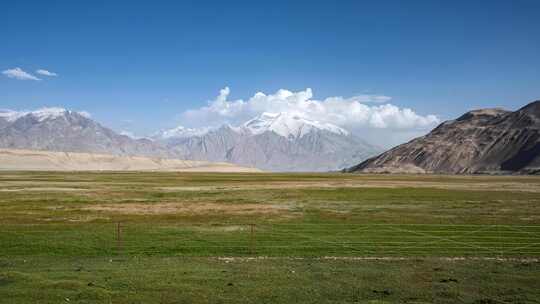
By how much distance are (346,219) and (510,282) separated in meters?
21.5

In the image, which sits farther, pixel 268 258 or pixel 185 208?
pixel 185 208

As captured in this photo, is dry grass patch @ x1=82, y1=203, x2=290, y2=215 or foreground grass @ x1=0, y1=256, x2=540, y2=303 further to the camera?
dry grass patch @ x1=82, y1=203, x2=290, y2=215

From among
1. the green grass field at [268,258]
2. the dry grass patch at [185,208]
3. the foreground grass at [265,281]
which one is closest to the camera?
the foreground grass at [265,281]

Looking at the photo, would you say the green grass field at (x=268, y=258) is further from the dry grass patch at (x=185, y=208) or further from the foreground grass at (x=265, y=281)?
the dry grass patch at (x=185, y=208)

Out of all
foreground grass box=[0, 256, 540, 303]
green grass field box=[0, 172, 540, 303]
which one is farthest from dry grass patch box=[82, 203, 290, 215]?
foreground grass box=[0, 256, 540, 303]

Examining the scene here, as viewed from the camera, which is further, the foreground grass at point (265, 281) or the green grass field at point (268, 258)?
the green grass field at point (268, 258)

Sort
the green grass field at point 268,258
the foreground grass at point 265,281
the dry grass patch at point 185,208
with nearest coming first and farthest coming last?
the foreground grass at point 265,281 < the green grass field at point 268,258 < the dry grass patch at point 185,208

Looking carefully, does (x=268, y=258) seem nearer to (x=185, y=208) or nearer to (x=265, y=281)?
(x=265, y=281)

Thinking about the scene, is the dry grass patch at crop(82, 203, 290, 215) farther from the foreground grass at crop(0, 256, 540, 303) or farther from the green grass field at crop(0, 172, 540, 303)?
the foreground grass at crop(0, 256, 540, 303)

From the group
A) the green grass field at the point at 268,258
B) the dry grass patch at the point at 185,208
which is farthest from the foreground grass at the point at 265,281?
the dry grass patch at the point at 185,208

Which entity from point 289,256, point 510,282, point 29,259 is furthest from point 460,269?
point 29,259

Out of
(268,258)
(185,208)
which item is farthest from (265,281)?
(185,208)

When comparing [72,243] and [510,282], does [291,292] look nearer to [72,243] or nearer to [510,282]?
[510,282]

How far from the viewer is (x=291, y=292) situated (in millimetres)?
15664
